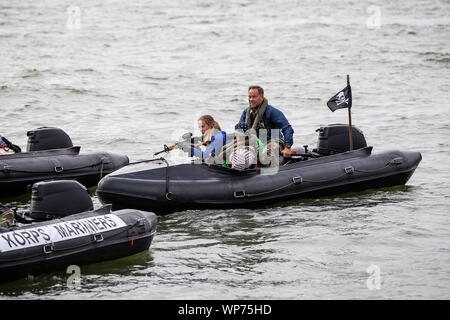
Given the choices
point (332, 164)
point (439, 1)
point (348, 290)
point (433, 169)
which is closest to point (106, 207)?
point (348, 290)

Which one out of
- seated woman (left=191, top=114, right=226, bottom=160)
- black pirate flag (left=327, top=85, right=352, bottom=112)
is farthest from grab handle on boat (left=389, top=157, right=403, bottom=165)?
seated woman (left=191, top=114, right=226, bottom=160)

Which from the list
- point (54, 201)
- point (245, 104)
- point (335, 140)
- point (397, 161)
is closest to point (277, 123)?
point (335, 140)

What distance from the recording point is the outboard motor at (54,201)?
7445 millimetres

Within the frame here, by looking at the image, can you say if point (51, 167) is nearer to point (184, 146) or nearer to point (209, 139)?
point (184, 146)

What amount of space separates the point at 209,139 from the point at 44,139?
8.54 ft

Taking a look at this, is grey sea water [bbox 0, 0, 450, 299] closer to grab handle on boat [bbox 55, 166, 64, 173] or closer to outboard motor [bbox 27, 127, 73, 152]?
grab handle on boat [bbox 55, 166, 64, 173]

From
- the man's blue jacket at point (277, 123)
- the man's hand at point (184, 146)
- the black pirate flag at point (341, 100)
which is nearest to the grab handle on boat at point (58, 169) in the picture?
the man's hand at point (184, 146)

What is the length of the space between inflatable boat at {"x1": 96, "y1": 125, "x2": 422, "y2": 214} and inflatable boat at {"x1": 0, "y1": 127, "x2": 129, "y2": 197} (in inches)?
59.8

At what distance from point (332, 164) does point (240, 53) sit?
14.8 m

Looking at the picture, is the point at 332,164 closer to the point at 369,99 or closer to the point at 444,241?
the point at 444,241

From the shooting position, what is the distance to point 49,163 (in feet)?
33.7

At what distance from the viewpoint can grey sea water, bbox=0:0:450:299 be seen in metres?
7.38

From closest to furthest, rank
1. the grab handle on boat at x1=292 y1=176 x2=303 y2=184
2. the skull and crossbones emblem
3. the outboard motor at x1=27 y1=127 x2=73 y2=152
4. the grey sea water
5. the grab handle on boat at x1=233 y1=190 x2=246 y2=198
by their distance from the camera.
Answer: the grey sea water, the grab handle on boat at x1=233 y1=190 x2=246 y2=198, the grab handle on boat at x1=292 y1=176 x2=303 y2=184, the skull and crossbones emblem, the outboard motor at x1=27 y1=127 x2=73 y2=152
